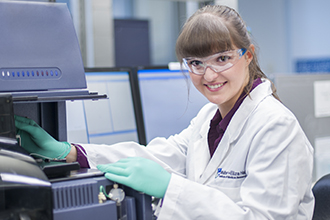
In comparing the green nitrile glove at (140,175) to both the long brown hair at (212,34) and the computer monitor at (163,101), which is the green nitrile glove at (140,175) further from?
the computer monitor at (163,101)

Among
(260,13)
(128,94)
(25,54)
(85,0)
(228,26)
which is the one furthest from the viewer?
(260,13)

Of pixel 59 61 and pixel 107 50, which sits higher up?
pixel 107 50

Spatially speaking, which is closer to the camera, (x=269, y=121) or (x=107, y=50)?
(x=269, y=121)

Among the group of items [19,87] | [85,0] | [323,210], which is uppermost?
[85,0]

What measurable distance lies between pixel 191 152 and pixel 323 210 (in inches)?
17.6

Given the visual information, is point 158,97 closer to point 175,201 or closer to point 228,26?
point 228,26

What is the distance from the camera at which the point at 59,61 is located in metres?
0.79

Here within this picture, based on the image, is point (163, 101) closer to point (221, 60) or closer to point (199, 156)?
point (199, 156)

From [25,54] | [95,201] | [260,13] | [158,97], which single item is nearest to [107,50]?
[158,97]

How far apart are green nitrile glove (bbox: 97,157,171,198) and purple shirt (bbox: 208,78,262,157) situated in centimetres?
32

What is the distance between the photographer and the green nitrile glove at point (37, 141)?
0.84 meters

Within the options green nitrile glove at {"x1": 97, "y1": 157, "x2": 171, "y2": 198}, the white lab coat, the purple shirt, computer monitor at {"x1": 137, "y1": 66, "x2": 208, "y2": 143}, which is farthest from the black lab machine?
computer monitor at {"x1": 137, "y1": 66, "x2": 208, "y2": 143}

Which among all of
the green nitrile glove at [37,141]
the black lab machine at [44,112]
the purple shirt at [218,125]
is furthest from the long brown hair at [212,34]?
the green nitrile glove at [37,141]

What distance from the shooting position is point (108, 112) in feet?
4.66
